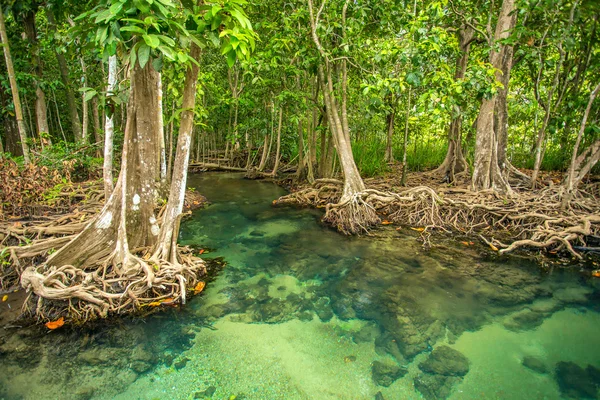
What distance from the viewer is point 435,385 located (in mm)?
2697

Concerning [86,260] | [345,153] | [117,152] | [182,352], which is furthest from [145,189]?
[117,152]

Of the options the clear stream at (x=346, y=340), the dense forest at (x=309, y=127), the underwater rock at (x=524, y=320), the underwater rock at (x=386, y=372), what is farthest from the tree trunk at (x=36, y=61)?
the underwater rock at (x=524, y=320)

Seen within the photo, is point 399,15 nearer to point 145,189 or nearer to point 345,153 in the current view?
point 345,153

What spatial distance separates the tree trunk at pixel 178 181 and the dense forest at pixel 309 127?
2cm

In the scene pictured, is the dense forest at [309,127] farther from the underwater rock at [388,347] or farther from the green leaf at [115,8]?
the underwater rock at [388,347]

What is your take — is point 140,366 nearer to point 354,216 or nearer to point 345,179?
point 354,216

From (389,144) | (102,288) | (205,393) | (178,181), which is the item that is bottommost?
(205,393)

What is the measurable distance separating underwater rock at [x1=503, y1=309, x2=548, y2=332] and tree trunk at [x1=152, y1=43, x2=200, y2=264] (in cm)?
384

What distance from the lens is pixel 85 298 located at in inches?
129

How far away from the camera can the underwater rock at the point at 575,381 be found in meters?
2.61

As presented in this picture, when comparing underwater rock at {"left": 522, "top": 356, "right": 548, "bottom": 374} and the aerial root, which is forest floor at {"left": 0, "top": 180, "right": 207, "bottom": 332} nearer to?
the aerial root

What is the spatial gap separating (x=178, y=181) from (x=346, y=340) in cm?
263

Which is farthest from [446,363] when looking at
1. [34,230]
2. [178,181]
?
[34,230]

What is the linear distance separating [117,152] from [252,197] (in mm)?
4825
